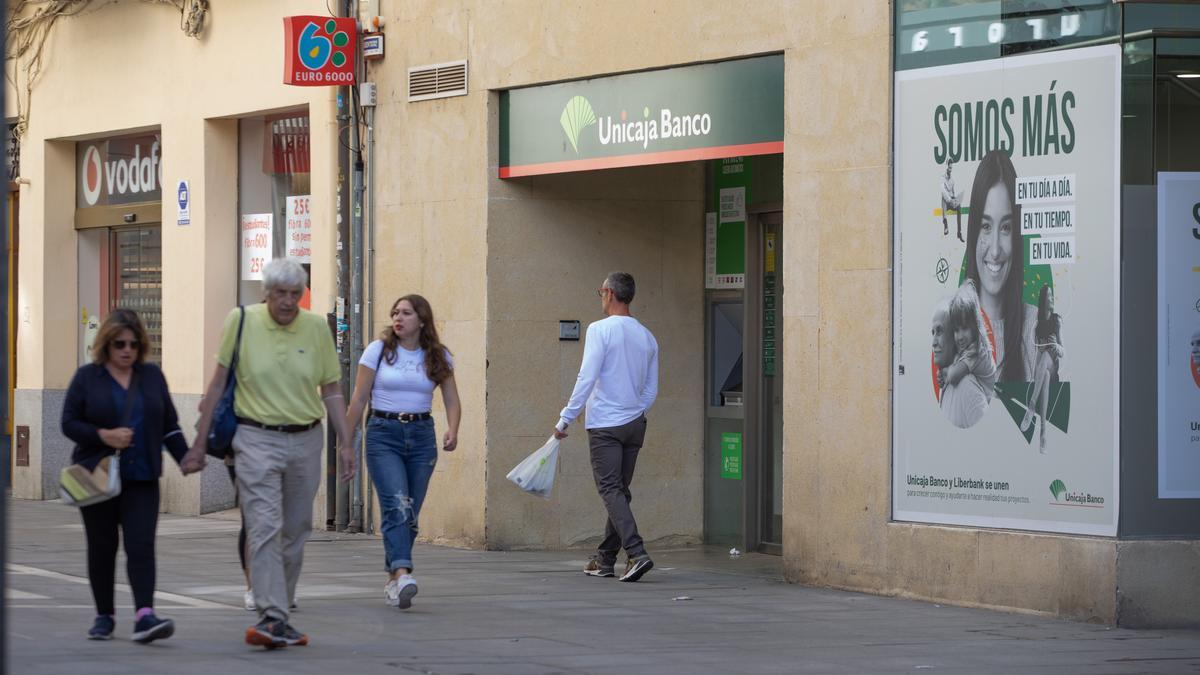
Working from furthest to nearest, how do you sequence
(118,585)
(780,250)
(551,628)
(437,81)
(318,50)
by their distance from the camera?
(318,50) → (437,81) → (780,250) → (118,585) → (551,628)

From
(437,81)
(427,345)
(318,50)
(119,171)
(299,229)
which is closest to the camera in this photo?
(427,345)

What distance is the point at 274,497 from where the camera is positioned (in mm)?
8445

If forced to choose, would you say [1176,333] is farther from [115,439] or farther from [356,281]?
[356,281]

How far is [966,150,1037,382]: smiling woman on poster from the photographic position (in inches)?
407

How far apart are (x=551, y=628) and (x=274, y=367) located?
198cm

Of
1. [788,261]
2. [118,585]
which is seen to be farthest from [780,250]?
[118,585]

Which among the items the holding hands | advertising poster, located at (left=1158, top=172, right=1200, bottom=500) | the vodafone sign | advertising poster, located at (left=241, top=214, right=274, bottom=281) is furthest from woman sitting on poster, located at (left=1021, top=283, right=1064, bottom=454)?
the vodafone sign

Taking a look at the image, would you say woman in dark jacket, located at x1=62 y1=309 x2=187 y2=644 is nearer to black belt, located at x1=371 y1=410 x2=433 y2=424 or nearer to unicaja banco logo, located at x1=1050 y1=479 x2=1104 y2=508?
black belt, located at x1=371 y1=410 x2=433 y2=424

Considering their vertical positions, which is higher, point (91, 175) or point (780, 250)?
point (91, 175)

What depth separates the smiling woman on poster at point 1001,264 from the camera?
10.3m

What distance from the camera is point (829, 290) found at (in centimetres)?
1127

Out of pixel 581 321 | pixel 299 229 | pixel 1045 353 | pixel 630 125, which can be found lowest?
pixel 1045 353

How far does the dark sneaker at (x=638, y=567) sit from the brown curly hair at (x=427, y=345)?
2037 millimetres

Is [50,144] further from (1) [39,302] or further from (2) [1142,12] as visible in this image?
(2) [1142,12]
